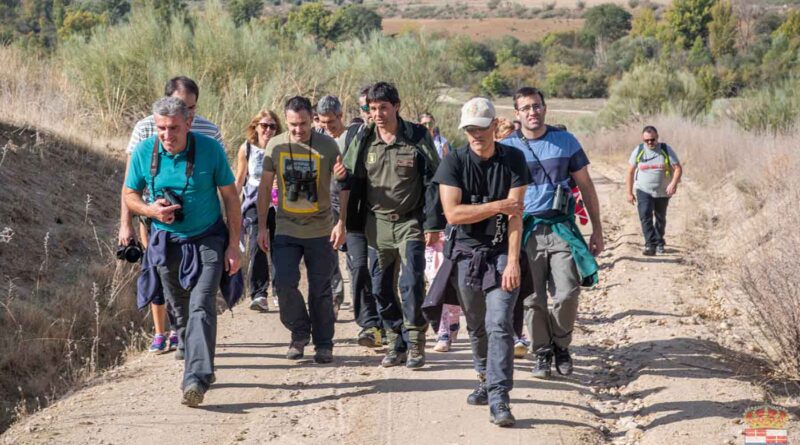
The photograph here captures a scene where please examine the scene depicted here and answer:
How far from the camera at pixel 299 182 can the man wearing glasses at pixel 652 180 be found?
7.31m

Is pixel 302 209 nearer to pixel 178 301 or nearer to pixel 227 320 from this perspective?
pixel 178 301

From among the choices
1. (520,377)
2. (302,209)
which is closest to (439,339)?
(520,377)

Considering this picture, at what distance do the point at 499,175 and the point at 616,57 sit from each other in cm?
7126

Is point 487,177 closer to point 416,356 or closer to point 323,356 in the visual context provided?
point 416,356

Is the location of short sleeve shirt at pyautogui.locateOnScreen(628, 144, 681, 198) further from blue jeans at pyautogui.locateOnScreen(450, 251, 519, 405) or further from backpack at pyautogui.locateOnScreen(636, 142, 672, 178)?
blue jeans at pyautogui.locateOnScreen(450, 251, 519, 405)

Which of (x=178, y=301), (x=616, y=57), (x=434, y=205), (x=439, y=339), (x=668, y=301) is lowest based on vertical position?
(x=616, y=57)

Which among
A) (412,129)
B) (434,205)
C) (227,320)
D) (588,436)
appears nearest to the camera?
(588,436)

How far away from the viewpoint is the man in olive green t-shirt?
8008 mm

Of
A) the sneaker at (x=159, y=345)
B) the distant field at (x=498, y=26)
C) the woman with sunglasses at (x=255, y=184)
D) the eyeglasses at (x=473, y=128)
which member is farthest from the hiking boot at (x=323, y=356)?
the distant field at (x=498, y=26)

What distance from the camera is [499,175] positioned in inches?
263

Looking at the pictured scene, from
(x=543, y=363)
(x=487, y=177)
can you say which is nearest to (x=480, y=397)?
(x=543, y=363)

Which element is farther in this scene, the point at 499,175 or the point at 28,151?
the point at 28,151

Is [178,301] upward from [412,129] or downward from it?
downward

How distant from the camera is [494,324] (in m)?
6.61
